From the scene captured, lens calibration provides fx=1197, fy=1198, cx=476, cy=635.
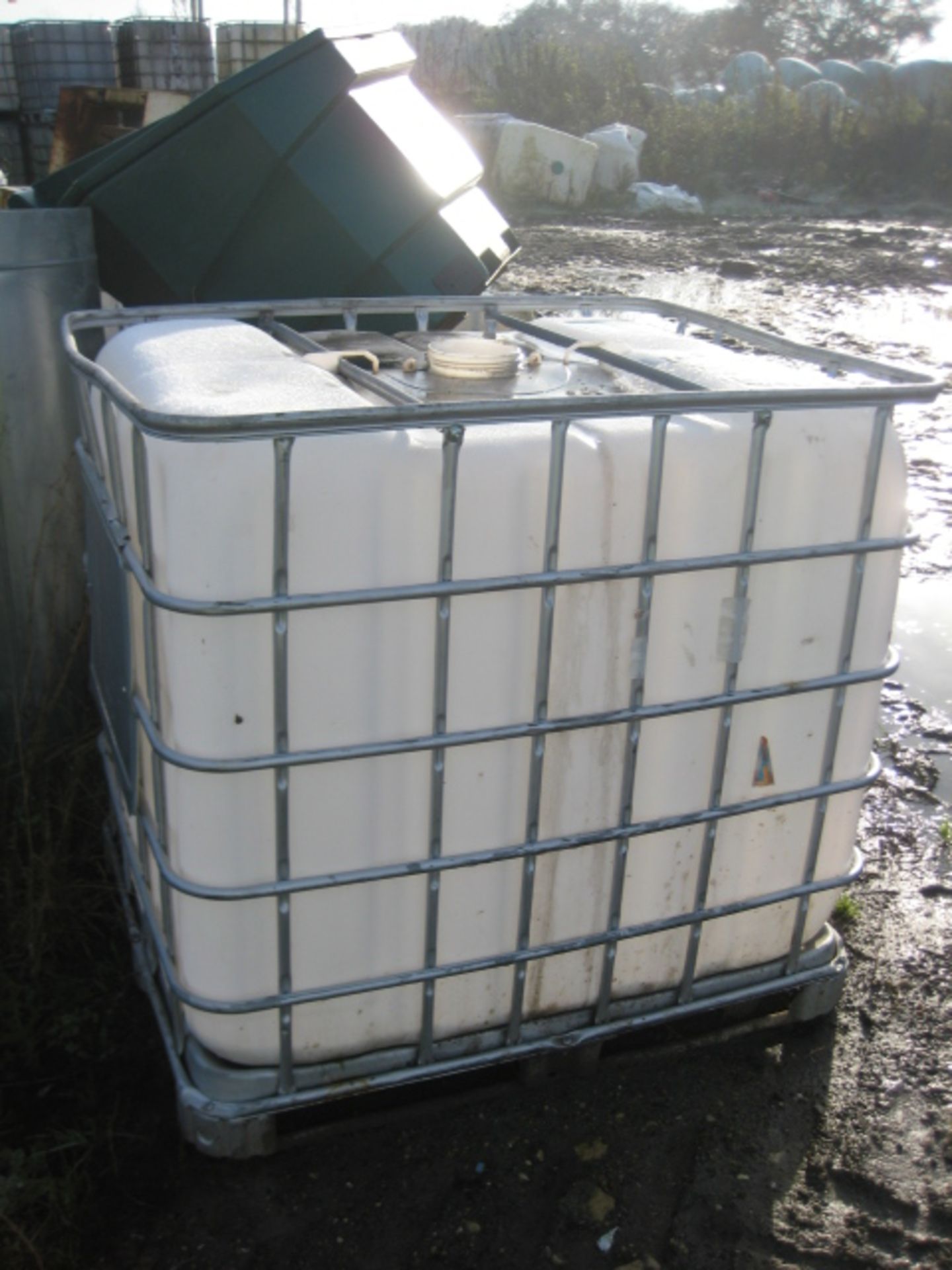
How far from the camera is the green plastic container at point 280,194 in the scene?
279cm

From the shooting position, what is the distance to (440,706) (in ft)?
5.40

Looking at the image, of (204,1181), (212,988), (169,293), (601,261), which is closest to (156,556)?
(212,988)

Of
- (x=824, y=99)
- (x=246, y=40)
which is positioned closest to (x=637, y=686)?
(x=246, y=40)

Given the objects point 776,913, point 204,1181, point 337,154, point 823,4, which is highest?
point 823,4

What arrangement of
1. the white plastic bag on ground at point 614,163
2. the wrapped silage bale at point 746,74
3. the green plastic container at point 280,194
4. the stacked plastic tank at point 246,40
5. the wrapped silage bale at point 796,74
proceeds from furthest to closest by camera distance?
1. the wrapped silage bale at point 746,74
2. the wrapped silage bale at point 796,74
3. the white plastic bag on ground at point 614,163
4. the stacked plastic tank at point 246,40
5. the green plastic container at point 280,194

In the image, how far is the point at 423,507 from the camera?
155 cm

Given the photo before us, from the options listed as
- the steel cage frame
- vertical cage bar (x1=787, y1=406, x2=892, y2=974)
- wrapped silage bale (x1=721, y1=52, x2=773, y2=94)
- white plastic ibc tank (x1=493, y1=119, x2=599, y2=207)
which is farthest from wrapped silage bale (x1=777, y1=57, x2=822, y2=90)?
vertical cage bar (x1=787, y1=406, x2=892, y2=974)

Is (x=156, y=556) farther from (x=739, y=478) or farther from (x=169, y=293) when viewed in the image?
(x=169, y=293)

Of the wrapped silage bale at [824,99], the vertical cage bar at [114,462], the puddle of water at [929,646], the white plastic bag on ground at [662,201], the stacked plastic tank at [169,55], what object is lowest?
the puddle of water at [929,646]

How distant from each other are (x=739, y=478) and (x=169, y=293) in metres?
1.71

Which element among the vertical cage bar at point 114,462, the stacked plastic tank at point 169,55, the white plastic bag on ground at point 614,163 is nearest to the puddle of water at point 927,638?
the vertical cage bar at point 114,462

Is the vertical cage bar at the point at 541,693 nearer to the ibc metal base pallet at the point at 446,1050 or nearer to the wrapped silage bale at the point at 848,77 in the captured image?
the ibc metal base pallet at the point at 446,1050

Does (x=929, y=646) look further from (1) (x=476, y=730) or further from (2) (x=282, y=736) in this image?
(2) (x=282, y=736)

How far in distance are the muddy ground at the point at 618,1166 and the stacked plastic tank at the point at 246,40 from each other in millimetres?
4805
